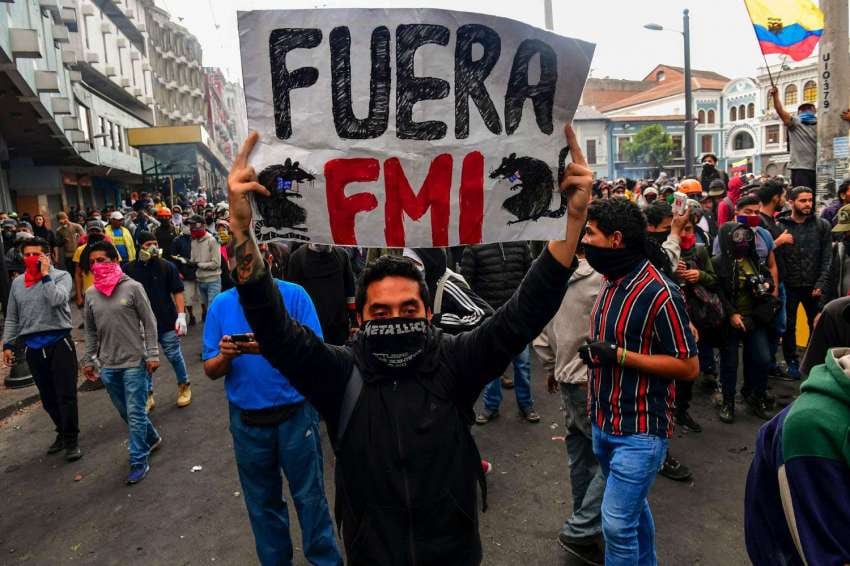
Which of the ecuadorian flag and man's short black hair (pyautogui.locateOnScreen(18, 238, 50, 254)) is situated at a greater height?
the ecuadorian flag

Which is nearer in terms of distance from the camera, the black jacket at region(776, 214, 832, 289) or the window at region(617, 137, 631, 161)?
the black jacket at region(776, 214, 832, 289)

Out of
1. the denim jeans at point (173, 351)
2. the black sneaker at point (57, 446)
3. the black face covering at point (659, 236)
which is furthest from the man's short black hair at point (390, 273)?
the denim jeans at point (173, 351)

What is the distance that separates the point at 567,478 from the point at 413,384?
3.17m

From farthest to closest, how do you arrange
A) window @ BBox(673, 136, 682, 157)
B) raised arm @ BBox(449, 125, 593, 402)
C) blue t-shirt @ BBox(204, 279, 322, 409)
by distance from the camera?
window @ BBox(673, 136, 682, 157)
blue t-shirt @ BBox(204, 279, 322, 409)
raised arm @ BBox(449, 125, 593, 402)

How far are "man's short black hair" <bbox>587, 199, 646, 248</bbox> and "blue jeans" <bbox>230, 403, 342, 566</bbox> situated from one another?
6.13 feet

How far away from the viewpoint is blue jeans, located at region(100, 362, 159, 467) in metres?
5.12

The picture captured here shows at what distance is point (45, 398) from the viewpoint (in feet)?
18.7

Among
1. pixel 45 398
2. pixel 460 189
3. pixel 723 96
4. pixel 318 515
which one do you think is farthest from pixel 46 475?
pixel 723 96

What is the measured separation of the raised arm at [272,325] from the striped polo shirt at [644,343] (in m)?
1.49

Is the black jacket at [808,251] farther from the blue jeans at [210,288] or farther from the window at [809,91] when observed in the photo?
the window at [809,91]

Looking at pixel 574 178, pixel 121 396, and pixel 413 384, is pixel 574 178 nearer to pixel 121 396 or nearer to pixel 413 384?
pixel 413 384

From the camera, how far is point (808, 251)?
251 inches

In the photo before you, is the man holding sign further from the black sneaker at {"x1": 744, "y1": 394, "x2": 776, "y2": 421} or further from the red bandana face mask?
the red bandana face mask

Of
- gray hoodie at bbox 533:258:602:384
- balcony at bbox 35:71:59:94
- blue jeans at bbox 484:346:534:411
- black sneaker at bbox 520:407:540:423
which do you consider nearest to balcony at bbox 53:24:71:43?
balcony at bbox 35:71:59:94
